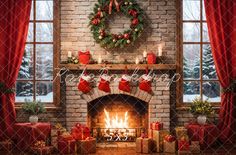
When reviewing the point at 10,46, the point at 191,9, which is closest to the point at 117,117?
the point at 10,46

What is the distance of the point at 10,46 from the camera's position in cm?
756

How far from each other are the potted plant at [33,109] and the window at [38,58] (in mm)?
446

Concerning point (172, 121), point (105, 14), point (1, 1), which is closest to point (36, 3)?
point (1, 1)

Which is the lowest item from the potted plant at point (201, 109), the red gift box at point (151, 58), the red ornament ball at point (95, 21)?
the potted plant at point (201, 109)

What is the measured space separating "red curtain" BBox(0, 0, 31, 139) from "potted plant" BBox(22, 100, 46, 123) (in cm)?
30

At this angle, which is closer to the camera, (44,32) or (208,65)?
(44,32)

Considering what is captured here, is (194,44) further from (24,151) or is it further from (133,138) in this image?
(24,151)

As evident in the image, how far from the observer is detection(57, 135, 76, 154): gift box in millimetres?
7008

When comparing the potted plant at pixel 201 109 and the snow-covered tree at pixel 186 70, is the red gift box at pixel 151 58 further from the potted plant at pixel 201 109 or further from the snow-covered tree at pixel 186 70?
the potted plant at pixel 201 109

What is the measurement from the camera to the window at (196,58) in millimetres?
7988

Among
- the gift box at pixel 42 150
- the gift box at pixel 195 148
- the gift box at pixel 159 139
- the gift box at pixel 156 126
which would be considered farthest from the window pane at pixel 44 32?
the gift box at pixel 195 148

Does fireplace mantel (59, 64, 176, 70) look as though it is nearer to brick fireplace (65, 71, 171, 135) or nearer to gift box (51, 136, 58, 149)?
brick fireplace (65, 71, 171, 135)

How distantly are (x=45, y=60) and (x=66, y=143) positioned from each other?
65.4 inches

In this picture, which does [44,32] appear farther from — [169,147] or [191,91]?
[169,147]
